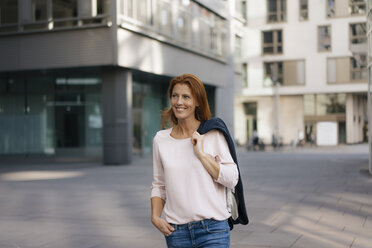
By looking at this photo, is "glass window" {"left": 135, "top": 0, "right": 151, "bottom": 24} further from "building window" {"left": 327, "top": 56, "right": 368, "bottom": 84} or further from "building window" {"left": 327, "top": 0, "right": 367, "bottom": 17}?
"building window" {"left": 327, "top": 0, "right": 367, "bottom": 17}

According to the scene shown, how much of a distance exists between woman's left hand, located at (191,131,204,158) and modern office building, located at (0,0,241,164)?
19.8 m

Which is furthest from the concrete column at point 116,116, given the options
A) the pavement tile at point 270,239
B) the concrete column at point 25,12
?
the pavement tile at point 270,239

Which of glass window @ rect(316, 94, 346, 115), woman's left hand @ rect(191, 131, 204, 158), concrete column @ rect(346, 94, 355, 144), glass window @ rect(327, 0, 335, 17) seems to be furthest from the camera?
concrete column @ rect(346, 94, 355, 144)

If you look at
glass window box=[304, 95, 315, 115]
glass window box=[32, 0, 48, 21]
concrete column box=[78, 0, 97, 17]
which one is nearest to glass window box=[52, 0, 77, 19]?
concrete column box=[78, 0, 97, 17]

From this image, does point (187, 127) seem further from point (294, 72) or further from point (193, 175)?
point (294, 72)

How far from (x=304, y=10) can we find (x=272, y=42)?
420cm

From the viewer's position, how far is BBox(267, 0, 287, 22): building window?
5284 cm

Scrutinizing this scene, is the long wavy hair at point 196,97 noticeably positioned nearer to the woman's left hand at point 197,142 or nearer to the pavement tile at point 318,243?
the woman's left hand at point 197,142

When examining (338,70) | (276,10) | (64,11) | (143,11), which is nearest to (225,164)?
(64,11)

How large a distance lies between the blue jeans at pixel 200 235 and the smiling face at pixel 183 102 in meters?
0.59

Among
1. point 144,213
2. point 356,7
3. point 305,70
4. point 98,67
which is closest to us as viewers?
point 144,213

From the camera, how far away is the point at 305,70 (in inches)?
2026

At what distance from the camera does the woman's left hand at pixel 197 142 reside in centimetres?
287

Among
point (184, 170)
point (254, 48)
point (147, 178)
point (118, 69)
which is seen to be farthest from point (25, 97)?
point (254, 48)
